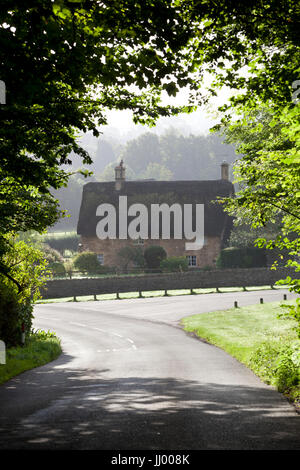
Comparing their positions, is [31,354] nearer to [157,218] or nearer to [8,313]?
[8,313]

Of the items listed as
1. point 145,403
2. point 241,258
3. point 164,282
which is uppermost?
point 241,258

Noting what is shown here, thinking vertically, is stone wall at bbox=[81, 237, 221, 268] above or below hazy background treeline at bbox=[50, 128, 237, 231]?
below

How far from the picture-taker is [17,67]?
764 centimetres

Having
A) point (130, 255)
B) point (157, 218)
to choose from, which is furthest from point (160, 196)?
point (130, 255)

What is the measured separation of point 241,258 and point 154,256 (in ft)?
31.8

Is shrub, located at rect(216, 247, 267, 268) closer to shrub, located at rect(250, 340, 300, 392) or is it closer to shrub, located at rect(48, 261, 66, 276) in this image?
shrub, located at rect(48, 261, 66, 276)

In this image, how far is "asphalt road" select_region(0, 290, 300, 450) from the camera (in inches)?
298

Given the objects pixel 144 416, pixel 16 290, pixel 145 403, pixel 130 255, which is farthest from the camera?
pixel 130 255

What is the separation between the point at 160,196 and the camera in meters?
65.9

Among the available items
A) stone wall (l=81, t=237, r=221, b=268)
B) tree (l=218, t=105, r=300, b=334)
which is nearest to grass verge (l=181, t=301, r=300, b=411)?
tree (l=218, t=105, r=300, b=334)

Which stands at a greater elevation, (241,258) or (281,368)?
(241,258)

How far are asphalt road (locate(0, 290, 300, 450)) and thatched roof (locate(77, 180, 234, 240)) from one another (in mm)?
41392
